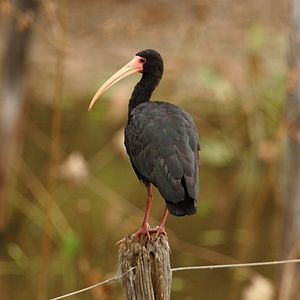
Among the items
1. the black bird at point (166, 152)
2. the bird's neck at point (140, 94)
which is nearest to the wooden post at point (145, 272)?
the black bird at point (166, 152)

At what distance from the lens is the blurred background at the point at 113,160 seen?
9375mm

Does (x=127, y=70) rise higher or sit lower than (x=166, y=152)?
higher

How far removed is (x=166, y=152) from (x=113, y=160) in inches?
308

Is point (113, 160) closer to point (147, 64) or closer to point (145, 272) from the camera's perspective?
point (147, 64)

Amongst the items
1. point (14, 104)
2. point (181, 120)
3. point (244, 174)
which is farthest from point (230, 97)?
point (181, 120)

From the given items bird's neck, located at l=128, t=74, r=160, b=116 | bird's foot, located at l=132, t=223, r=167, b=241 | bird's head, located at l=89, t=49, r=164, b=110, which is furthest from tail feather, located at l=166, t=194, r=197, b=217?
bird's head, located at l=89, t=49, r=164, b=110

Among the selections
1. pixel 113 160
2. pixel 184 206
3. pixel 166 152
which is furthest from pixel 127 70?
pixel 113 160

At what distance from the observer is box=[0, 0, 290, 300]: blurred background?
9375mm

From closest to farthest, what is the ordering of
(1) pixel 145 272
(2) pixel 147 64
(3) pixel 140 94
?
(1) pixel 145 272
(3) pixel 140 94
(2) pixel 147 64

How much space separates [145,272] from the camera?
189 inches

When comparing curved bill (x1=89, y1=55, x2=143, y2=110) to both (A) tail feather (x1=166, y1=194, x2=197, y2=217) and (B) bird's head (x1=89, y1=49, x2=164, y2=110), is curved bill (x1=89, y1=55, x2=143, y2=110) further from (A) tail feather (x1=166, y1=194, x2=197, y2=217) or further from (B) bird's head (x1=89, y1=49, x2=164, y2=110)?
(A) tail feather (x1=166, y1=194, x2=197, y2=217)

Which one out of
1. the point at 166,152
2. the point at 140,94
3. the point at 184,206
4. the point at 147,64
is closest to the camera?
the point at 184,206

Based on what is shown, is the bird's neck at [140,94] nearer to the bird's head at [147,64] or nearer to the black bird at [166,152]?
the bird's head at [147,64]

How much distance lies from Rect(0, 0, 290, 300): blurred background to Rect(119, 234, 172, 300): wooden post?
274 cm
